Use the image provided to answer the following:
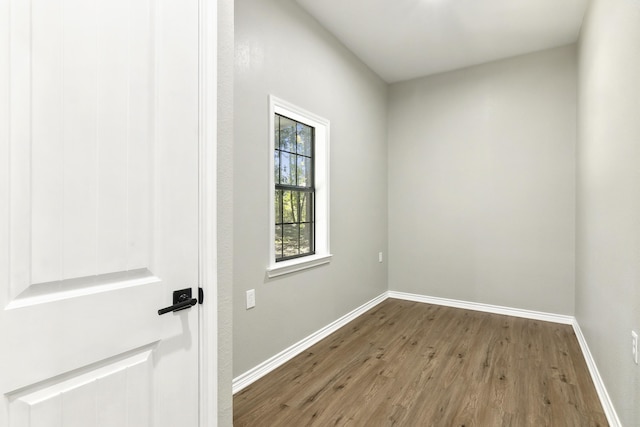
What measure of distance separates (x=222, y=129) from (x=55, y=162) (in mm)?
586

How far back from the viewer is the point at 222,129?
134 centimetres

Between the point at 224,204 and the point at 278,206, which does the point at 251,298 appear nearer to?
the point at 278,206

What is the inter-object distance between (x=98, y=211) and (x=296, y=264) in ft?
6.10

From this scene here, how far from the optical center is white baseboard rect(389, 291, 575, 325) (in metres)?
3.49

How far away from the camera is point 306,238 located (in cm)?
318

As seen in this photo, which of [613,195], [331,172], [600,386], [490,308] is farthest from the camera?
[490,308]

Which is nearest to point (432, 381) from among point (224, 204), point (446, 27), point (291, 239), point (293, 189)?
point (291, 239)

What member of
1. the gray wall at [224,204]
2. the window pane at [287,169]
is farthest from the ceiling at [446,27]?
the gray wall at [224,204]

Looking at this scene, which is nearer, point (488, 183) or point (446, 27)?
point (446, 27)

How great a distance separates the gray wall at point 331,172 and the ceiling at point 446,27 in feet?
0.73

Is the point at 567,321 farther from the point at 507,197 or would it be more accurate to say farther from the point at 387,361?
the point at 387,361

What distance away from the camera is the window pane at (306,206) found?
3105 mm

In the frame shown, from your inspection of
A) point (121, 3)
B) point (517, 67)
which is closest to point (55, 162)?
point (121, 3)

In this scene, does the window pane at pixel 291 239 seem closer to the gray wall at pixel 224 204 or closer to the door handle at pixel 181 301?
the gray wall at pixel 224 204
